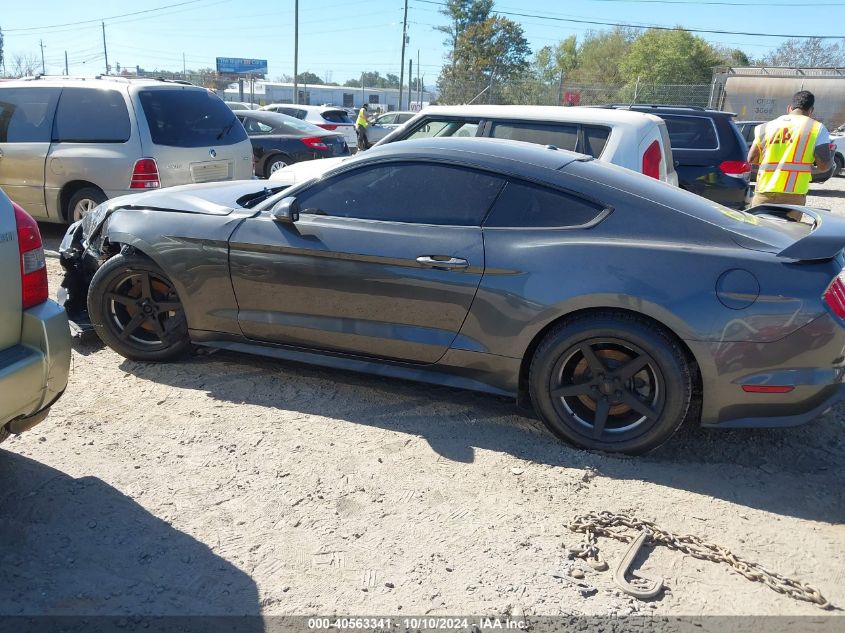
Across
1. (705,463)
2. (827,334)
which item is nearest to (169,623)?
(705,463)

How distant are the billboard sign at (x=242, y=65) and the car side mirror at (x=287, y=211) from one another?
263ft

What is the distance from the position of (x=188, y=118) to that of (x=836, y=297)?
21.3ft

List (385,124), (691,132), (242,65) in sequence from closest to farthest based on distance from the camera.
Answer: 1. (691,132)
2. (385,124)
3. (242,65)

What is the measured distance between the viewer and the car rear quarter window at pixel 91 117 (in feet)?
24.2

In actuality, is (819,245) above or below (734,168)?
above

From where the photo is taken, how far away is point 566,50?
223ft

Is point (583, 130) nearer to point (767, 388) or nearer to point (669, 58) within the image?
point (767, 388)

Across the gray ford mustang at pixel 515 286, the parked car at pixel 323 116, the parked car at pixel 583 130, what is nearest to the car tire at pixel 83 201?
the gray ford mustang at pixel 515 286

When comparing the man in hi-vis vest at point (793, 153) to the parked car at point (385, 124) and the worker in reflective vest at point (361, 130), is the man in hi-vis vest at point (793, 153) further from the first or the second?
the parked car at point (385, 124)

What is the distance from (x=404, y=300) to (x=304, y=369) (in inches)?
42.3

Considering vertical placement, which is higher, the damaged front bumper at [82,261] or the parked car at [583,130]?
the parked car at [583,130]

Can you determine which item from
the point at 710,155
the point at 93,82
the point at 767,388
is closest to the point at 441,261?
the point at 767,388

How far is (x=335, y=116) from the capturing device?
20.2m

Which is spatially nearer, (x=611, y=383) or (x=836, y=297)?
(x=836, y=297)
